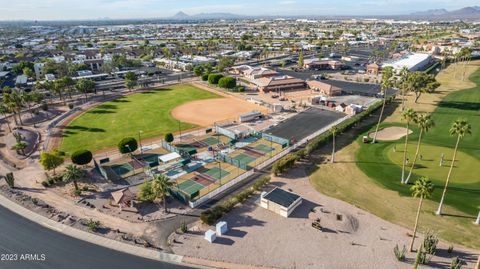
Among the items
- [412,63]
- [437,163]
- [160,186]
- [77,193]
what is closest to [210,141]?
[160,186]

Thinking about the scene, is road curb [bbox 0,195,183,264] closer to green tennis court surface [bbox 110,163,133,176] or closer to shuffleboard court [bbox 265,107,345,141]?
green tennis court surface [bbox 110,163,133,176]

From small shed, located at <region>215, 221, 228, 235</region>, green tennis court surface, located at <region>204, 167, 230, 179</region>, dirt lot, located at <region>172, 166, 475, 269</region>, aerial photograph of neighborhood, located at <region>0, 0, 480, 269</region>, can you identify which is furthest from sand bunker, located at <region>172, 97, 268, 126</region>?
small shed, located at <region>215, 221, 228, 235</region>

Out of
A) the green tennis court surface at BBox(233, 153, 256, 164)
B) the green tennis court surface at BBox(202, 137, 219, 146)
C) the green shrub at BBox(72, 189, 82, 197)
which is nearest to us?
the green shrub at BBox(72, 189, 82, 197)

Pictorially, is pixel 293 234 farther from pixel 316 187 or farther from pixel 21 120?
pixel 21 120

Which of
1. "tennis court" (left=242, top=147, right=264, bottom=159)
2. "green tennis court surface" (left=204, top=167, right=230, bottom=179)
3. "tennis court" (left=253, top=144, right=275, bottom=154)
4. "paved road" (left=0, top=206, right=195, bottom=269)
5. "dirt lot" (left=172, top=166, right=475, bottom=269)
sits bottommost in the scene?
"paved road" (left=0, top=206, right=195, bottom=269)

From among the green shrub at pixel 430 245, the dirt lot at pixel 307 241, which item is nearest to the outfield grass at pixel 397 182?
the dirt lot at pixel 307 241

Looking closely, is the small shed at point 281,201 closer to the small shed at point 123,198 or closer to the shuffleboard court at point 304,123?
the small shed at point 123,198

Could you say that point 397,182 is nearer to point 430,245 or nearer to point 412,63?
point 430,245

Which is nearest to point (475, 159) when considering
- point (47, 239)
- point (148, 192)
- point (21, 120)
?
point (148, 192)
